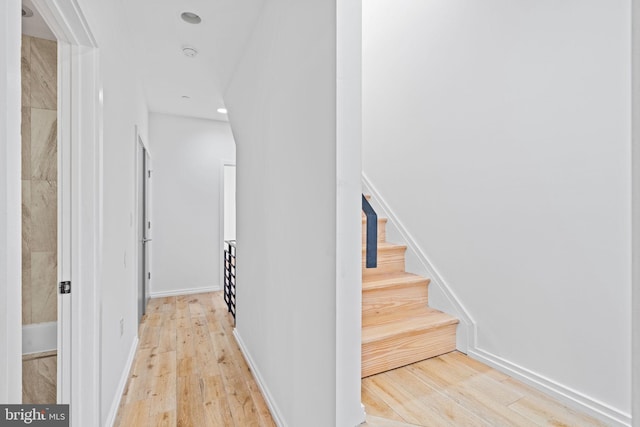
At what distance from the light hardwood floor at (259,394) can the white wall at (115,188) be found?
240mm

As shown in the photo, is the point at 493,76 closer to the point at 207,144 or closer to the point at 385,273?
the point at 385,273

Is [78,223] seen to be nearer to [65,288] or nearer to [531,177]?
[65,288]

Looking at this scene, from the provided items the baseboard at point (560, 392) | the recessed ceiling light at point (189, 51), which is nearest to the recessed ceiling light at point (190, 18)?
the recessed ceiling light at point (189, 51)

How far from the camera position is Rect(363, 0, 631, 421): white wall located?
1345 mm

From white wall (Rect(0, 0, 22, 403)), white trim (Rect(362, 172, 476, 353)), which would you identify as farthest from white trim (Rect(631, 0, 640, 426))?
white trim (Rect(362, 172, 476, 353))

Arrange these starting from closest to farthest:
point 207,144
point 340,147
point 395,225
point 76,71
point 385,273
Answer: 1. point 340,147
2. point 76,71
3. point 385,273
4. point 395,225
5. point 207,144

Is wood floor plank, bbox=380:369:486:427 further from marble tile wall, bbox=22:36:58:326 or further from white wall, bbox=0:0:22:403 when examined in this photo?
marble tile wall, bbox=22:36:58:326

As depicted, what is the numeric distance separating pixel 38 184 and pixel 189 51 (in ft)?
5.17

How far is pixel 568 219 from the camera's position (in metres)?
1.49

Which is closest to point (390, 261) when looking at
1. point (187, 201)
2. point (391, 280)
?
point (391, 280)

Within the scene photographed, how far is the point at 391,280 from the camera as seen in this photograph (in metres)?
2.12

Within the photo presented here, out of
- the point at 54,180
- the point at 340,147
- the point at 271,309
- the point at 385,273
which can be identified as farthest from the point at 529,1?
the point at 54,180

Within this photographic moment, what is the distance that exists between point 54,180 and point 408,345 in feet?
7.18

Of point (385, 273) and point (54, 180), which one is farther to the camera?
point (385, 273)
